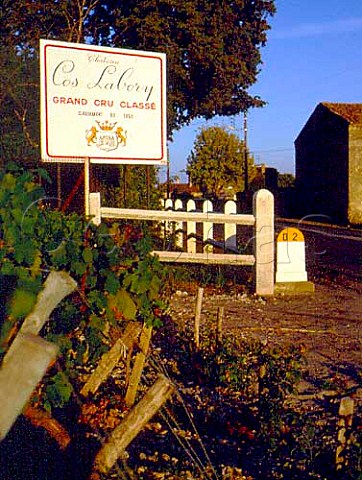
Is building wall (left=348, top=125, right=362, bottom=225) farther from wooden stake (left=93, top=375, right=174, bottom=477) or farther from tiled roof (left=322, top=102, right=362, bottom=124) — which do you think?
wooden stake (left=93, top=375, right=174, bottom=477)

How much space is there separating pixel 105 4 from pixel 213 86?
4.74 m

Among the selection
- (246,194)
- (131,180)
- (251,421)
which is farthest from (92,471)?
(246,194)

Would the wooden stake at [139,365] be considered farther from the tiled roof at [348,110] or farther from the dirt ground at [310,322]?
the tiled roof at [348,110]

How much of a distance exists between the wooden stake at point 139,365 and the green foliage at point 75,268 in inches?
5.0

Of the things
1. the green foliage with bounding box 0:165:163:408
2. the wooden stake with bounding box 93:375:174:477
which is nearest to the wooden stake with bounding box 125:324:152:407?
the green foliage with bounding box 0:165:163:408

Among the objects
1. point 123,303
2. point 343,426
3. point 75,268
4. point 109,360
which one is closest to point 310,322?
point 109,360

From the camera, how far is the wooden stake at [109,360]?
4.93m

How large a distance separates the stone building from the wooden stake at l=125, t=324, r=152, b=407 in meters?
38.9

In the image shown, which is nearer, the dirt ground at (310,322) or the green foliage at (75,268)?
the green foliage at (75,268)

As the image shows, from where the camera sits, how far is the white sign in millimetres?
10891

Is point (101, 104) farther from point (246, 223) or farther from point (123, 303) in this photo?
point (123, 303)

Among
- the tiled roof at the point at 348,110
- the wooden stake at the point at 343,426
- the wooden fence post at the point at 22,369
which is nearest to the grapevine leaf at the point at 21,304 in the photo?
the wooden fence post at the point at 22,369

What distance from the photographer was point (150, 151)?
11633 millimetres

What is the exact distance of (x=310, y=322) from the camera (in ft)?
28.6
